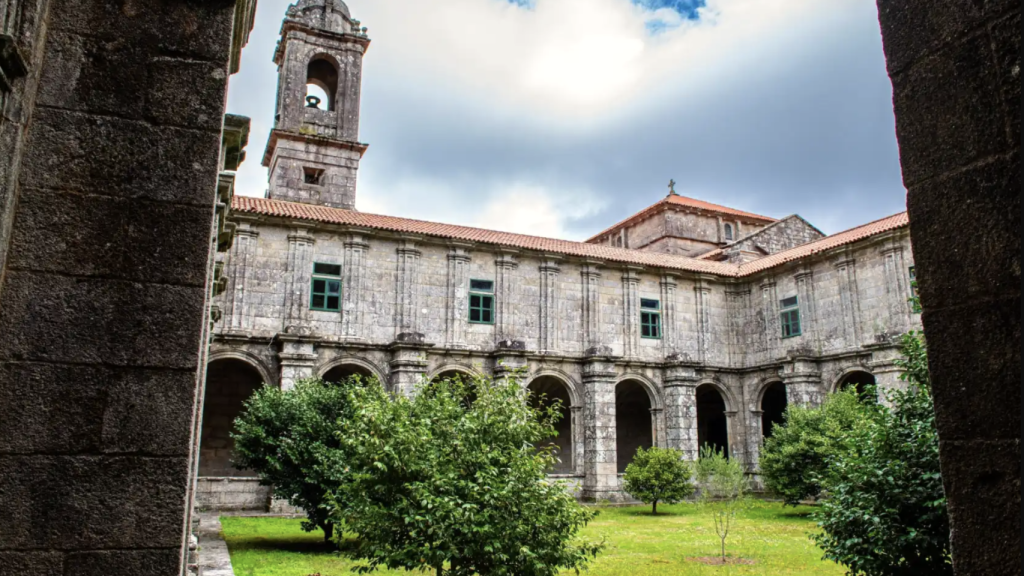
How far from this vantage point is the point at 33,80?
2.73m

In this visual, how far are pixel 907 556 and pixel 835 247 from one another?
16.8 metres

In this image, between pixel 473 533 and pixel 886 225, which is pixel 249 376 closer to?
pixel 473 533

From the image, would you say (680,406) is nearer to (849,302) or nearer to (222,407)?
(849,302)

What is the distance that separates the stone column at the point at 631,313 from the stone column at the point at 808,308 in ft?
16.9

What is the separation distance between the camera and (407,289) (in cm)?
2066

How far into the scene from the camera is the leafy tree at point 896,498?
6.29 metres

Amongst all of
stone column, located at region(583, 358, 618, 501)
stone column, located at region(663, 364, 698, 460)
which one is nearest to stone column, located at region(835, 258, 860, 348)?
stone column, located at region(663, 364, 698, 460)

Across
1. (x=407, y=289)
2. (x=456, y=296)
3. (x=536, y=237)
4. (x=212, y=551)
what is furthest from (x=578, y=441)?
(x=212, y=551)

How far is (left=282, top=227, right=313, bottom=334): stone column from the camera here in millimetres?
19312

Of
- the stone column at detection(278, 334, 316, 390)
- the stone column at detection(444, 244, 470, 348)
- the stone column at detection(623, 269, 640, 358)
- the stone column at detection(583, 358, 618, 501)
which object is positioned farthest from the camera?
the stone column at detection(623, 269, 640, 358)

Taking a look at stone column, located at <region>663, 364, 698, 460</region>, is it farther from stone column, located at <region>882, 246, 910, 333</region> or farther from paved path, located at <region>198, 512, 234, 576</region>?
paved path, located at <region>198, 512, 234, 576</region>

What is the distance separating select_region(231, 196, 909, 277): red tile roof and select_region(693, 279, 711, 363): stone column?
64 cm

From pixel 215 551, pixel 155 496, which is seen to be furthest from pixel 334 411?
pixel 155 496

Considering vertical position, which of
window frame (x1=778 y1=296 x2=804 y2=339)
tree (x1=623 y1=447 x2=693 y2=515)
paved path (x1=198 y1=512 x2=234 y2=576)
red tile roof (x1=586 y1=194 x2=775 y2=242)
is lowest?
paved path (x1=198 y1=512 x2=234 y2=576)
